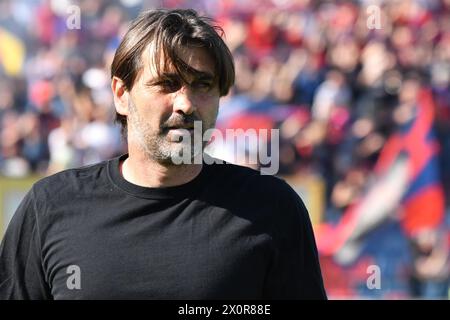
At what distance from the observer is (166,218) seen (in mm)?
2459

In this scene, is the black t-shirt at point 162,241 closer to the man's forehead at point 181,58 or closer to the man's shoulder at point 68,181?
the man's shoulder at point 68,181

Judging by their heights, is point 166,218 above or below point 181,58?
below

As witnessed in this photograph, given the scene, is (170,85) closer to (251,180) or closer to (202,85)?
(202,85)

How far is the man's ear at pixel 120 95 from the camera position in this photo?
2682mm

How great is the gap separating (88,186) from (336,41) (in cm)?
542

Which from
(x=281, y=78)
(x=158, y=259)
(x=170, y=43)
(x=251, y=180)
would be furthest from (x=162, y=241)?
(x=281, y=78)

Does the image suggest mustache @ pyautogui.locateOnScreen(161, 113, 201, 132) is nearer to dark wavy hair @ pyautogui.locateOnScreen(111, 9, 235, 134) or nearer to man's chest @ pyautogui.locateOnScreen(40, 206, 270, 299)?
dark wavy hair @ pyautogui.locateOnScreen(111, 9, 235, 134)

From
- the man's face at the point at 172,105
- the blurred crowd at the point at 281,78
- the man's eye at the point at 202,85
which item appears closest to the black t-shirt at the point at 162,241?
the man's face at the point at 172,105

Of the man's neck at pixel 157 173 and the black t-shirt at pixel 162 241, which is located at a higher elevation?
the man's neck at pixel 157 173

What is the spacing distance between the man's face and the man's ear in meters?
0.11

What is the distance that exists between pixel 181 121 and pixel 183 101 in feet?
0.18

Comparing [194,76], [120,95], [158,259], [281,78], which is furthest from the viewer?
[281,78]

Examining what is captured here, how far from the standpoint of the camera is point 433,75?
25.0ft
